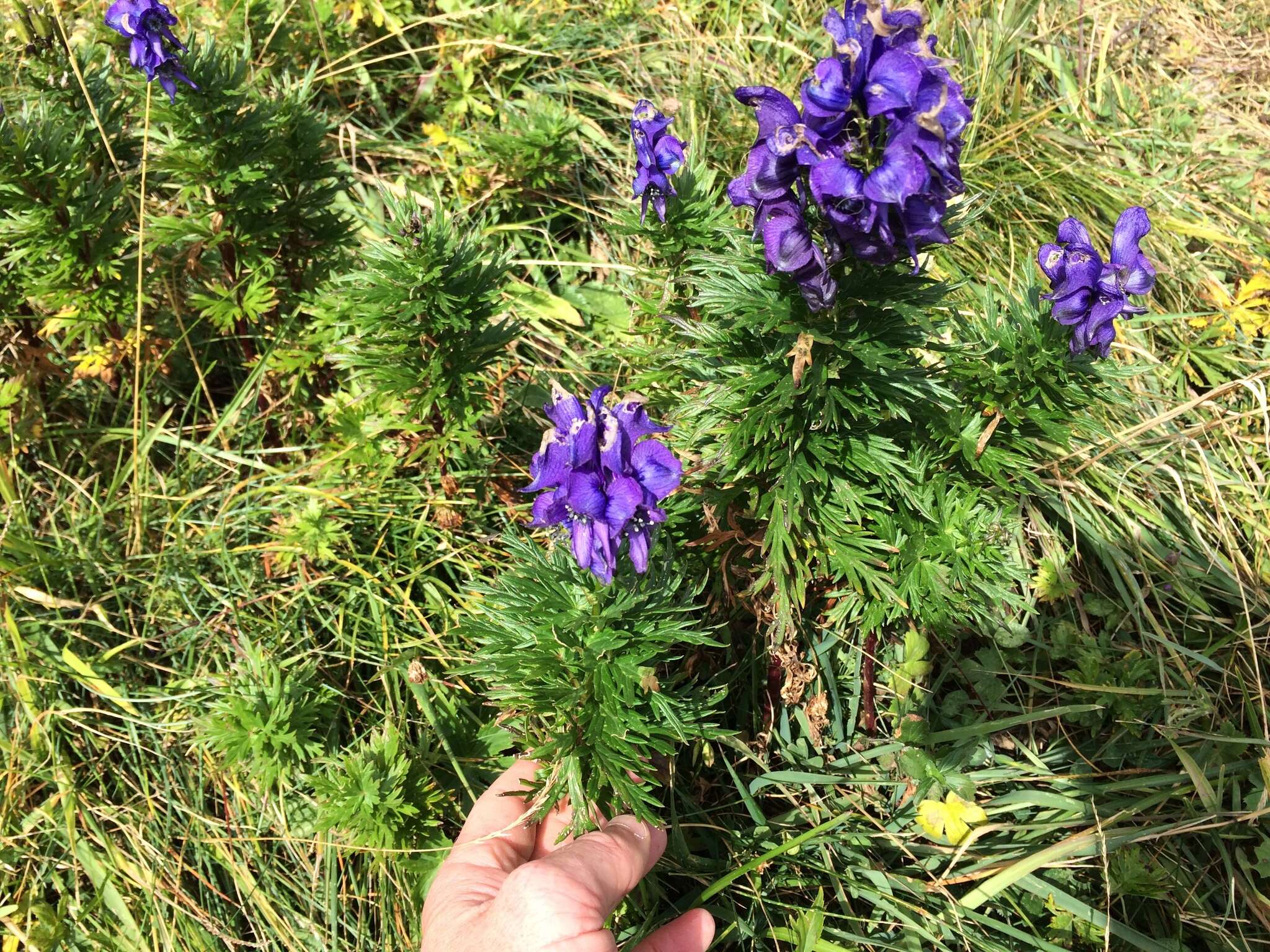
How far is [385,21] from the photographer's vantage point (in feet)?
14.1

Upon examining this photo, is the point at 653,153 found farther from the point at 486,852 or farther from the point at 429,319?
the point at 486,852

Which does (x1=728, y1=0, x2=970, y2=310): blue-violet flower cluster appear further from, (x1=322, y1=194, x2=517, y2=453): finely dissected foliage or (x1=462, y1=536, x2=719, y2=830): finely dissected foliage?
(x1=322, y1=194, x2=517, y2=453): finely dissected foliage

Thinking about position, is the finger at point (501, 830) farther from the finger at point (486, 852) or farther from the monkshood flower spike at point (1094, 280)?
the monkshood flower spike at point (1094, 280)

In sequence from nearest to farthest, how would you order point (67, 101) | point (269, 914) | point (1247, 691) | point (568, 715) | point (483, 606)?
point (568, 715)
point (483, 606)
point (269, 914)
point (1247, 691)
point (67, 101)

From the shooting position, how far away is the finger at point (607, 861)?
179cm

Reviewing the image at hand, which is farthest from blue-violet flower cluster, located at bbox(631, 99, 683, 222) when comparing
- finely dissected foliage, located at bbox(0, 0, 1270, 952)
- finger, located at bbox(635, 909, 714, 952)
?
finger, located at bbox(635, 909, 714, 952)

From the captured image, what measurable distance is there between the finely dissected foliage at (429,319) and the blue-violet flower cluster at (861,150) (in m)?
1.23

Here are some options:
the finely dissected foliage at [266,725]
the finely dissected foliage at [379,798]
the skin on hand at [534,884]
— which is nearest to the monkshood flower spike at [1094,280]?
the skin on hand at [534,884]

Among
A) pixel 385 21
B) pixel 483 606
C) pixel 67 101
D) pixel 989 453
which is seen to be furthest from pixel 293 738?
pixel 385 21

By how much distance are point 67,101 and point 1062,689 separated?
4.01 meters

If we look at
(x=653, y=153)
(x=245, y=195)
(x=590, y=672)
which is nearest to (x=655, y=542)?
(x=590, y=672)

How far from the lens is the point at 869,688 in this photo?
2764mm

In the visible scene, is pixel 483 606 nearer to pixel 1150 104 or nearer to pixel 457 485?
pixel 457 485

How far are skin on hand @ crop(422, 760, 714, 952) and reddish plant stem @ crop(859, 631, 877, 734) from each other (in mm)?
910
